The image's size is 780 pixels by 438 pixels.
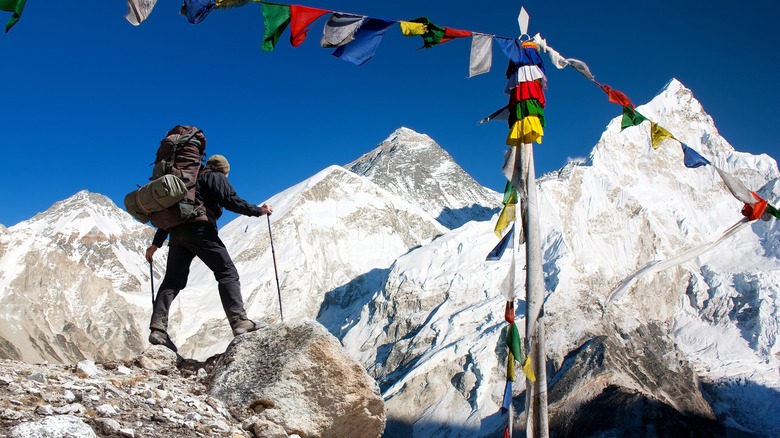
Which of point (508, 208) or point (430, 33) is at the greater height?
point (430, 33)

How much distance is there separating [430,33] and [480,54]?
720 mm

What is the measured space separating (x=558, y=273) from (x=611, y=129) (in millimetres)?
48669

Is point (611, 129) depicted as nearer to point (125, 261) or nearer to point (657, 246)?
point (657, 246)

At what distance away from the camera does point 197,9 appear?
7.95 meters

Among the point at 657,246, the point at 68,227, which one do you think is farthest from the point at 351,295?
the point at 68,227

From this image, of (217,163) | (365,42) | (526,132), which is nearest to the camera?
(526,132)

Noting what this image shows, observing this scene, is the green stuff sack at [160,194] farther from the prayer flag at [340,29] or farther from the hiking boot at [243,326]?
the prayer flag at [340,29]

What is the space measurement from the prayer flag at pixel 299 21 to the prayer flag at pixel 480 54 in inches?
84.5

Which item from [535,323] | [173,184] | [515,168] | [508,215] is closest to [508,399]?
[535,323]

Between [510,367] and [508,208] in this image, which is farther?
[508,208]

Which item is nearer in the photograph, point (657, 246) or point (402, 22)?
point (402, 22)

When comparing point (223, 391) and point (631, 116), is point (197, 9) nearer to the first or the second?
point (223, 391)

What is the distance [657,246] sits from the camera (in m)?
128

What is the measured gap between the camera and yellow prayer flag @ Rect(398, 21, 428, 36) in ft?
30.7
